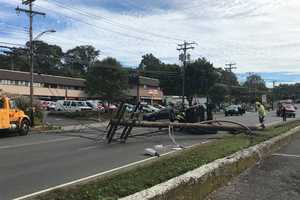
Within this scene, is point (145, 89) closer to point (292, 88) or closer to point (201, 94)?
point (201, 94)

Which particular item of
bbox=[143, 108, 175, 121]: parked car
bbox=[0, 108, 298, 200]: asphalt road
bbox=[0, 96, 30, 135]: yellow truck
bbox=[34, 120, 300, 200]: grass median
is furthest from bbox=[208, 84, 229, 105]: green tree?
bbox=[34, 120, 300, 200]: grass median

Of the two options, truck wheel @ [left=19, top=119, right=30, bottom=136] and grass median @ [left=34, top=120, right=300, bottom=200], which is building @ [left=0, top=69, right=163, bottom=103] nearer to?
truck wheel @ [left=19, top=119, right=30, bottom=136]

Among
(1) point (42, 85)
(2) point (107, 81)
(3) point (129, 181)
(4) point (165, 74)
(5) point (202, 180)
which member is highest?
(4) point (165, 74)

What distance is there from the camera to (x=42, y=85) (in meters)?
94.9

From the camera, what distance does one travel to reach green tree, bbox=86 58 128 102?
67.3 meters

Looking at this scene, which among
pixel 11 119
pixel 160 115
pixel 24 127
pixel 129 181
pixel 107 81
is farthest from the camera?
pixel 107 81

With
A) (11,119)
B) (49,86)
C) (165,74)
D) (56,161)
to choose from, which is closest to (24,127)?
(11,119)

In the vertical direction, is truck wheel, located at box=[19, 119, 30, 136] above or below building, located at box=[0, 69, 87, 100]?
below

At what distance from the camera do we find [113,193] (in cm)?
658

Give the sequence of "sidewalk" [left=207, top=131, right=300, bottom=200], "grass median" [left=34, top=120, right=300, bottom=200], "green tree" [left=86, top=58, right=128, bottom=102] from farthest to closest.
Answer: "green tree" [left=86, top=58, right=128, bottom=102] < "sidewalk" [left=207, top=131, right=300, bottom=200] < "grass median" [left=34, top=120, right=300, bottom=200]

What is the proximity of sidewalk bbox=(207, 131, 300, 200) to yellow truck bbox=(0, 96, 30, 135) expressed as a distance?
50.5 ft

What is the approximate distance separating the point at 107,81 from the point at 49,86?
32.7 m

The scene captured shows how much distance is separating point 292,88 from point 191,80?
117519 millimetres

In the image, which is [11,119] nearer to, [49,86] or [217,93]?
[217,93]
